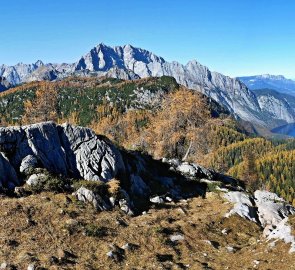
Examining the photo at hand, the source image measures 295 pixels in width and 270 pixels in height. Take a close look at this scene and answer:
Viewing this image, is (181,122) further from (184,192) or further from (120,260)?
(120,260)

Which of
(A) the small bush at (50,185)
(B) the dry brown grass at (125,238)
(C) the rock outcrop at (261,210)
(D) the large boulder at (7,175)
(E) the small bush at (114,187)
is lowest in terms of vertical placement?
(C) the rock outcrop at (261,210)

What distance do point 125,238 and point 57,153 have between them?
1461 centimetres

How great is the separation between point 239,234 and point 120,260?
44.2ft

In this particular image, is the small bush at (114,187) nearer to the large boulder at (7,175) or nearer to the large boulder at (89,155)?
the large boulder at (89,155)

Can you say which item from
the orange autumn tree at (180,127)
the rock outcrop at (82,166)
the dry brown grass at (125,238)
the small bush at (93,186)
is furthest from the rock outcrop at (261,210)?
the orange autumn tree at (180,127)

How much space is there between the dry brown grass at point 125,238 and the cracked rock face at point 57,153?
4.79 m

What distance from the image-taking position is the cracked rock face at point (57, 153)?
3693 cm

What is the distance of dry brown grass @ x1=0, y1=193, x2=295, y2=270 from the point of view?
25.5m

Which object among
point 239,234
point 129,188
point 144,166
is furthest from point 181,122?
point 239,234

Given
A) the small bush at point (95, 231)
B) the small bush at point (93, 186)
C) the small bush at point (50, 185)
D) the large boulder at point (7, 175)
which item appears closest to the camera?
the small bush at point (95, 231)

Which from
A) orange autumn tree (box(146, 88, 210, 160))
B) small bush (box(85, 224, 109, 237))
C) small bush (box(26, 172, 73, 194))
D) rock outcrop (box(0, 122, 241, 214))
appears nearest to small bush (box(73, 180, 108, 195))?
rock outcrop (box(0, 122, 241, 214))

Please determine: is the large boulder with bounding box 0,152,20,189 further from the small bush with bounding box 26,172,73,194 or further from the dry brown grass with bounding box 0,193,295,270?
the dry brown grass with bounding box 0,193,295,270

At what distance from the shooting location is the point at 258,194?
159 ft

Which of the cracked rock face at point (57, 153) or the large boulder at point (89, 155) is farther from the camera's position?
the large boulder at point (89, 155)
